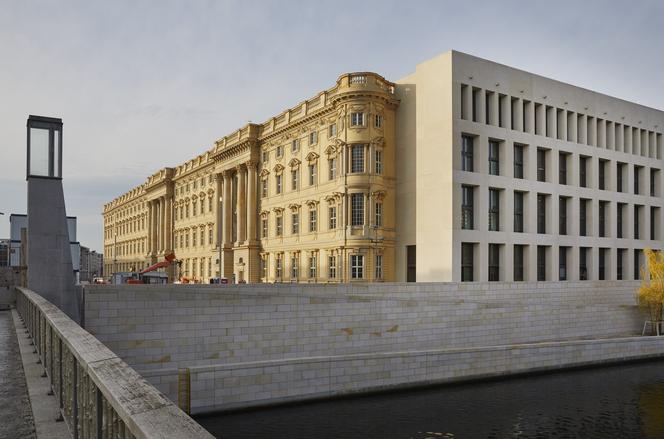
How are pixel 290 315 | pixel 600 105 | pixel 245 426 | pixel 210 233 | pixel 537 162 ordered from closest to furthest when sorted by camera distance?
pixel 245 426, pixel 290 315, pixel 537 162, pixel 600 105, pixel 210 233

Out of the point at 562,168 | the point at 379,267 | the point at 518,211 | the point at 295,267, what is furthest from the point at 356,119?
the point at 562,168

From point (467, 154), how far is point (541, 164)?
27.1 feet

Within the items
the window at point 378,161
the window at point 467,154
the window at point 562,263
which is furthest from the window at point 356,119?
the window at point 562,263

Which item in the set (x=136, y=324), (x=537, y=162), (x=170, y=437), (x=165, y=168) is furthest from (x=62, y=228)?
(x=165, y=168)

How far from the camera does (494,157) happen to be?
42531mm

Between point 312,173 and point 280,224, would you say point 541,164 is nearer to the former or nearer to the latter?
point 312,173

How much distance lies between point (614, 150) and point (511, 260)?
647 inches

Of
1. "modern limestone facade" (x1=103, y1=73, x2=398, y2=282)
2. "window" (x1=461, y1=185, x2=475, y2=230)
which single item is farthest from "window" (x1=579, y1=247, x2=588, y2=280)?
"modern limestone facade" (x1=103, y1=73, x2=398, y2=282)

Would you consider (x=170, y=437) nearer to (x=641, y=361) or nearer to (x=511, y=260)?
(x=641, y=361)

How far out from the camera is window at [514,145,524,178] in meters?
43.7

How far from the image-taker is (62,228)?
20062 mm

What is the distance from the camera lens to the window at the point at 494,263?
41.9 meters

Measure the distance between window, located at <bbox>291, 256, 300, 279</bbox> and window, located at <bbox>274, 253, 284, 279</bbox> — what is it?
2.22 m

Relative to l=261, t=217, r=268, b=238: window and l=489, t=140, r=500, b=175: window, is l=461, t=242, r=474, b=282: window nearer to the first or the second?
l=489, t=140, r=500, b=175: window
